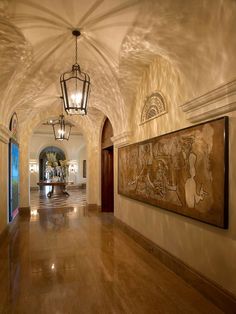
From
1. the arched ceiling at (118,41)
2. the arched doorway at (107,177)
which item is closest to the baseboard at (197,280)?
the arched ceiling at (118,41)

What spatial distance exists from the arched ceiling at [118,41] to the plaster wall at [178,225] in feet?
0.95

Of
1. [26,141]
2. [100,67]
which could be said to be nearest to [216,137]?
[100,67]

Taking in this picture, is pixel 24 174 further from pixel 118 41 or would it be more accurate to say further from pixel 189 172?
pixel 189 172

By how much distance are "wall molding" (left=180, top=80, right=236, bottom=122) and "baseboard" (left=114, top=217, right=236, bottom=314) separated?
2100 millimetres

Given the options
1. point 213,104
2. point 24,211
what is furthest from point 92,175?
point 213,104

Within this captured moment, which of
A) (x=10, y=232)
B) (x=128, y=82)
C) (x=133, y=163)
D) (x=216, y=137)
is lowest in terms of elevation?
(x=10, y=232)

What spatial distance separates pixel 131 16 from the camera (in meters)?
3.11

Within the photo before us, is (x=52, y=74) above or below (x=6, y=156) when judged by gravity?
above

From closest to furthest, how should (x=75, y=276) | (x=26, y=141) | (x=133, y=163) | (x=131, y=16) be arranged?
(x=131, y=16) → (x=75, y=276) → (x=133, y=163) → (x=26, y=141)

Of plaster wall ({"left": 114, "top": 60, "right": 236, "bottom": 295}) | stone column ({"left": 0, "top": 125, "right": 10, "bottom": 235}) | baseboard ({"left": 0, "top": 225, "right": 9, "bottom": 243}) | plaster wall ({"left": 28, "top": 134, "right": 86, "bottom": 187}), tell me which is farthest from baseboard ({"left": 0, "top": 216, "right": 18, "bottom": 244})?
plaster wall ({"left": 28, "top": 134, "right": 86, "bottom": 187})

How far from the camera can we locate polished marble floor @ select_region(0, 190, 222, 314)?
263cm

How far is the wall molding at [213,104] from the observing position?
2455mm

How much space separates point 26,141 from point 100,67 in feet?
16.8

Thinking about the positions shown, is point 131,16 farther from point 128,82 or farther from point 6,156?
point 6,156
